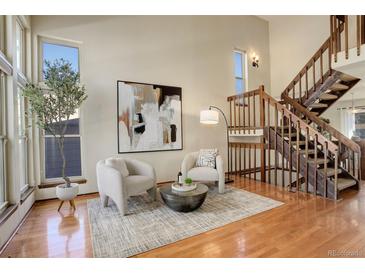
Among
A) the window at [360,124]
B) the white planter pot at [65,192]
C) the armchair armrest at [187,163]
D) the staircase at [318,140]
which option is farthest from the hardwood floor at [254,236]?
the window at [360,124]

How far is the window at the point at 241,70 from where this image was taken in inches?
242

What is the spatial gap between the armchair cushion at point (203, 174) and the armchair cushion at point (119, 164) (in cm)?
121

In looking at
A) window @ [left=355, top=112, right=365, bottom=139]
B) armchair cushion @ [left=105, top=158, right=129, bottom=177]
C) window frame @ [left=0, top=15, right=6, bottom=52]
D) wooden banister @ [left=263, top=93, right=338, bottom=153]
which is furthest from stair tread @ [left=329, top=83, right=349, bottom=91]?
window frame @ [left=0, top=15, right=6, bottom=52]

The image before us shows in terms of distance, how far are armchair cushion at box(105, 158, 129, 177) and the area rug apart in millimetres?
523

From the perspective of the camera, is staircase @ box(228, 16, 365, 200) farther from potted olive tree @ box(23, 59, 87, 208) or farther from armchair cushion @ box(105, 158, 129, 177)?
potted olive tree @ box(23, 59, 87, 208)

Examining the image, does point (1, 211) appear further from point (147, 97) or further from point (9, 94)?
point (147, 97)

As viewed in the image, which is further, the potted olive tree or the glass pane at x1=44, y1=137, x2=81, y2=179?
the glass pane at x1=44, y1=137, x2=81, y2=179

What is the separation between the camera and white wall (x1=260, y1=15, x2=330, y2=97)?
18.8ft

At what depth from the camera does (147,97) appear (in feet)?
14.7

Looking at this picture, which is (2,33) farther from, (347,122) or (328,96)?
(347,122)

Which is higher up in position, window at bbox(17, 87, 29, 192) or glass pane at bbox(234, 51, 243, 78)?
glass pane at bbox(234, 51, 243, 78)

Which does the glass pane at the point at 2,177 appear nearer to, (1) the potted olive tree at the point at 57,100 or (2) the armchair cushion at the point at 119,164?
(1) the potted olive tree at the point at 57,100

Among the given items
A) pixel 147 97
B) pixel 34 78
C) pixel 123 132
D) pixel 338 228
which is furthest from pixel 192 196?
pixel 34 78

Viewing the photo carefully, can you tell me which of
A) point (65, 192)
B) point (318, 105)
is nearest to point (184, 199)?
point (65, 192)
